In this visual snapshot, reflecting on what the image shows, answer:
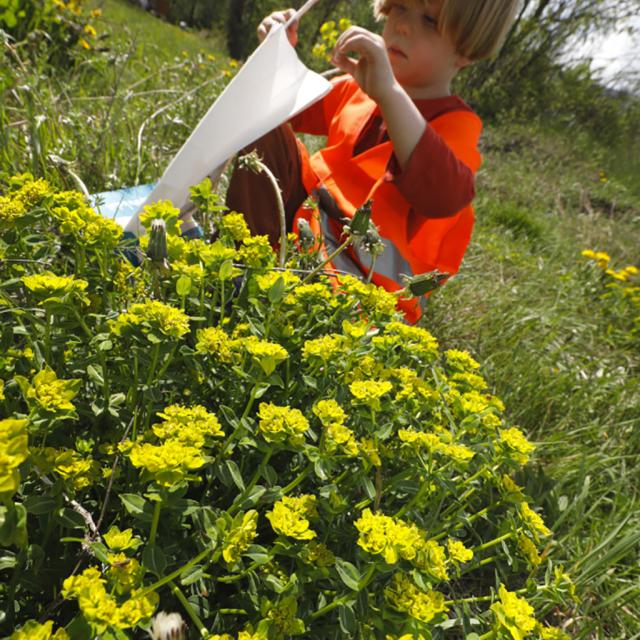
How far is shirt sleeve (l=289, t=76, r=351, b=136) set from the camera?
194cm

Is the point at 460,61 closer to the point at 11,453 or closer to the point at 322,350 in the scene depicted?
the point at 322,350

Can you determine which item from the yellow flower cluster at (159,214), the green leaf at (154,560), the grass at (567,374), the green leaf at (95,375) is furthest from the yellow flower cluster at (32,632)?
the grass at (567,374)

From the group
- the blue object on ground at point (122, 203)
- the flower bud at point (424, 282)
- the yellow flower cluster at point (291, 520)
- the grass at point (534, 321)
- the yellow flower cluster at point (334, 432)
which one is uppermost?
the flower bud at point (424, 282)

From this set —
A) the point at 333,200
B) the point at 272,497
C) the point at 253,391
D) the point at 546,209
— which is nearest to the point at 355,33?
the point at 333,200

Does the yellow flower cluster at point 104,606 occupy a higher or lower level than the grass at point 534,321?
higher

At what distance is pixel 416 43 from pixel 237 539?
5.10ft

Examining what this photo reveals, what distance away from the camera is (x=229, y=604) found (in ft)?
2.15

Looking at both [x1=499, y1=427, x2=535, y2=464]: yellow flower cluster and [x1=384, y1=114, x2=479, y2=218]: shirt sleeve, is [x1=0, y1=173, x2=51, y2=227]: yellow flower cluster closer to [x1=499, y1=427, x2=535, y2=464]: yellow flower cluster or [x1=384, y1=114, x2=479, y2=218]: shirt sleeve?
[x1=499, y1=427, x2=535, y2=464]: yellow flower cluster

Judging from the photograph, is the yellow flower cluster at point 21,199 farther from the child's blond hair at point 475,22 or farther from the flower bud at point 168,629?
the child's blond hair at point 475,22

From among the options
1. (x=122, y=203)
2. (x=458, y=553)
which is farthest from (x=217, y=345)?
(x=122, y=203)

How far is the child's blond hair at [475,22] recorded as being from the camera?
1.47 m

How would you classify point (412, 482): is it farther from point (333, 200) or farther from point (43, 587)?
point (333, 200)

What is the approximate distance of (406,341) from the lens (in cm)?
86

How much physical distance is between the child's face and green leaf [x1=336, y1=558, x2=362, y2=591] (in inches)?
59.5
